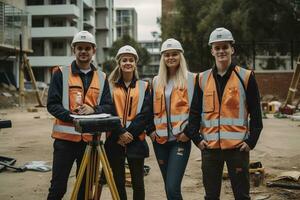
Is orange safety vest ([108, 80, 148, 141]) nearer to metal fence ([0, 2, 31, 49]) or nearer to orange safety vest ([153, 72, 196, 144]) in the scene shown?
orange safety vest ([153, 72, 196, 144])

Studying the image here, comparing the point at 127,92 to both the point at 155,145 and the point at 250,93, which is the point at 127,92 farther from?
the point at 250,93

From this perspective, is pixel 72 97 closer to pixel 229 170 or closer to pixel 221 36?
pixel 221 36

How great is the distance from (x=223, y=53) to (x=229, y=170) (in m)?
1.08

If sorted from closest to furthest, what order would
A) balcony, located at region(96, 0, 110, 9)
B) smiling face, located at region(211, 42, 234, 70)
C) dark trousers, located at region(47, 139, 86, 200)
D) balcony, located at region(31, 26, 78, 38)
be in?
smiling face, located at region(211, 42, 234, 70) → dark trousers, located at region(47, 139, 86, 200) → balcony, located at region(31, 26, 78, 38) → balcony, located at region(96, 0, 110, 9)

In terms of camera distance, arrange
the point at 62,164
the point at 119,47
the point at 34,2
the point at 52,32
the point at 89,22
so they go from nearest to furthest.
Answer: the point at 62,164 → the point at 52,32 → the point at 34,2 → the point at 119,47 → the point at 89,22

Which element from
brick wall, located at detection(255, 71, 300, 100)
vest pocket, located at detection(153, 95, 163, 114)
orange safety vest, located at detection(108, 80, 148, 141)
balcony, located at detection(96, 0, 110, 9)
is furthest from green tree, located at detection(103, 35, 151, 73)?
vest pocket, located at detection(153, 95, 163, 114)

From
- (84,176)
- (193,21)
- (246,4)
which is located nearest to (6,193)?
(84,176)

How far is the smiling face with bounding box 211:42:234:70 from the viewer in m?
4.34

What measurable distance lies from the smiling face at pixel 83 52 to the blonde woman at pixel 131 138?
0.47 meters

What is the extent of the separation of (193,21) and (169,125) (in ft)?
112

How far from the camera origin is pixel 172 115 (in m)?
4.77

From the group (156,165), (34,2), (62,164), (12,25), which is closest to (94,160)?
(62,164)

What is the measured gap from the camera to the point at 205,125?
4445mm

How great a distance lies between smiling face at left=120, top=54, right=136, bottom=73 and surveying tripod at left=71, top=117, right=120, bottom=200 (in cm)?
107
